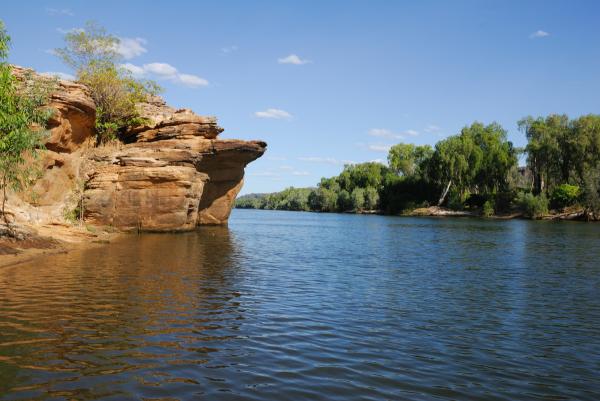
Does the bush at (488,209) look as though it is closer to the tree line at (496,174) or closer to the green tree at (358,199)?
the tree line at (496,174)

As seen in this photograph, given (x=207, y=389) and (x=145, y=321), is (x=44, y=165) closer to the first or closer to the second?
(x=145, y=321)

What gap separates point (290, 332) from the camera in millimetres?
10461

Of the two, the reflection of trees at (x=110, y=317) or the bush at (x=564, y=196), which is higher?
the bush at (x=564, y=196)

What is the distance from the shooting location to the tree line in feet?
277

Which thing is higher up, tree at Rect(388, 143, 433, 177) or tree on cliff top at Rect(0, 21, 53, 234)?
tree at Rect(388, 143, 433, 177)

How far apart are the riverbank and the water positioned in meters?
1.12

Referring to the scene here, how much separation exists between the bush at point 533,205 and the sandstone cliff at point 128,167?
64.1 m

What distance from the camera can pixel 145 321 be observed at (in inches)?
426

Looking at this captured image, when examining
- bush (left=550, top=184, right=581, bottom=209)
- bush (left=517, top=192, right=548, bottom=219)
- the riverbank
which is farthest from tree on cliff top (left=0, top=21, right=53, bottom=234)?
bush (left=550, top=184, right=581, bottom=209)

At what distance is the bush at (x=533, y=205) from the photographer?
84688mm

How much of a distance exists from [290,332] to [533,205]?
86.3 metres

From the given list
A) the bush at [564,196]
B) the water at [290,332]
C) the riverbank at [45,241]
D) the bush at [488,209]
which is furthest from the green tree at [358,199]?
the water at [290,332]

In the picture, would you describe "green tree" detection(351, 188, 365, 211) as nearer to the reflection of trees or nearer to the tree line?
the tree line

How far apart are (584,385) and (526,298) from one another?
25.5ft
